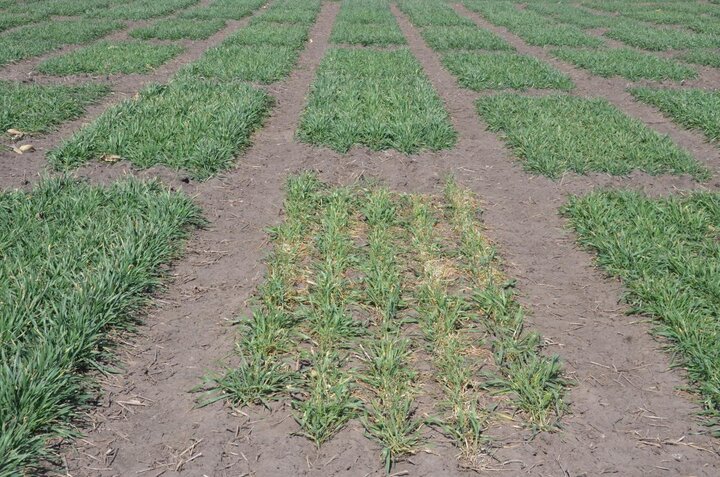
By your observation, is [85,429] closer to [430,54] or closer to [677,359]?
[677,359]

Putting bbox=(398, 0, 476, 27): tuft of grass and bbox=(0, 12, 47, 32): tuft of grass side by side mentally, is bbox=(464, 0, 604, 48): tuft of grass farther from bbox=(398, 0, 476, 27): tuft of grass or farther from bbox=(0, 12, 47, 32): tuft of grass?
bbox=(0, 12, 47, 32): tuft of grass

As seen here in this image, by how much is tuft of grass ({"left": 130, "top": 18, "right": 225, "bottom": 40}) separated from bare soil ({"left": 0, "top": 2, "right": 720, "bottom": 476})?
687 centimetres

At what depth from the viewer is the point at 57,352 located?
3137mm

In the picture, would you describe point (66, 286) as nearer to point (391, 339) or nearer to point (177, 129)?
point (391, 339)

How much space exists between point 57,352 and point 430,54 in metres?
10.8

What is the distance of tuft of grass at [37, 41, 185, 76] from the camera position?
9.66 meters

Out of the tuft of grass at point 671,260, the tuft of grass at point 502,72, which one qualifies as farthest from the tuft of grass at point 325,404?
the tuft of grass at point 502,72

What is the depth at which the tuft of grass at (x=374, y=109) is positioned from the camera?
6.98 m

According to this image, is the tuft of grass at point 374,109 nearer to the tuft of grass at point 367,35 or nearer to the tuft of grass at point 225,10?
the tuft of grass at point 367,35

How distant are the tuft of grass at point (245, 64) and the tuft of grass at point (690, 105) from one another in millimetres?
5749

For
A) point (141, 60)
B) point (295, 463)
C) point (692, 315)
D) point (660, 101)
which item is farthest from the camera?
point (141, 60)

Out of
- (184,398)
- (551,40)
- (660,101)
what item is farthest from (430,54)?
(184,398)

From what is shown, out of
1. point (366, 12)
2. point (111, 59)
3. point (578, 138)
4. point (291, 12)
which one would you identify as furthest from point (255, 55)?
point (366, 12)

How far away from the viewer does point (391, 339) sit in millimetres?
3646
